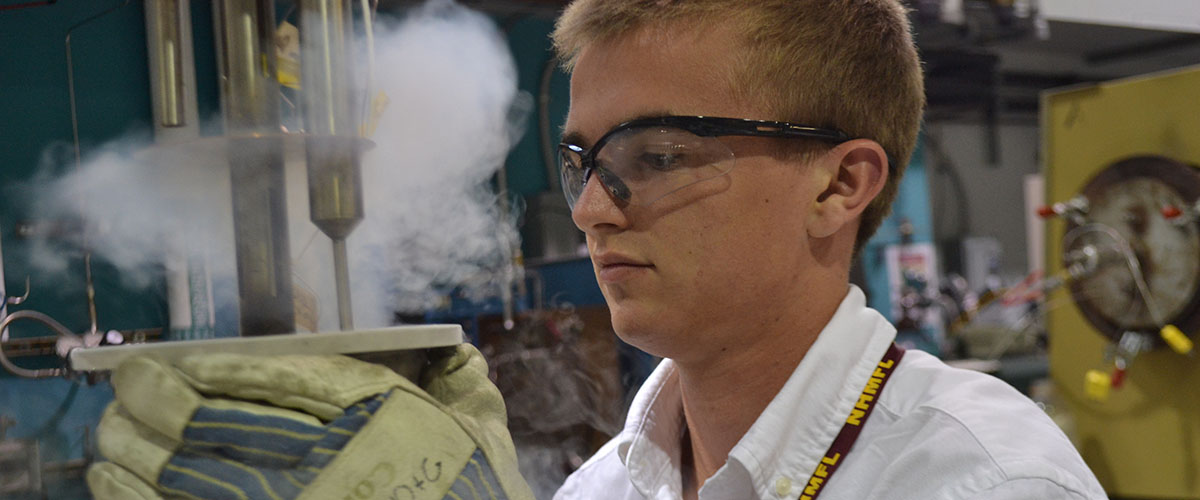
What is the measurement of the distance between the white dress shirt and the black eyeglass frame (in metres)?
0.23

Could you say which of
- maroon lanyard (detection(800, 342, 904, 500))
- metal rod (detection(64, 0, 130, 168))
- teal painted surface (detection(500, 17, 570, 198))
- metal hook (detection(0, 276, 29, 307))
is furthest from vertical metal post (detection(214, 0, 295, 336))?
teal painted surface (detection(500, 17, 570, 198))

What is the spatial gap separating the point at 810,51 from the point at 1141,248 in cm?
256

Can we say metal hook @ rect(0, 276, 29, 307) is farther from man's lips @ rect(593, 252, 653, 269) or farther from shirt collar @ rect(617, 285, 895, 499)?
shirt collar @ rect(617, 285, 895, 499)

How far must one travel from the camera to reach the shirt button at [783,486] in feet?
3.41

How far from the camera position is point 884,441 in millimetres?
1007

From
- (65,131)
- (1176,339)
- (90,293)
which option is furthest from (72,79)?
(1176,339)

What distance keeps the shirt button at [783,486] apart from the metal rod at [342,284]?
1.74ft

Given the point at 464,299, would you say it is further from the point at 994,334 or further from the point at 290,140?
the point at 994,334

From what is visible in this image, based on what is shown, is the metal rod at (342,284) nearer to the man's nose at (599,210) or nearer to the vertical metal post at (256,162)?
the vertical metal post at (256,162)

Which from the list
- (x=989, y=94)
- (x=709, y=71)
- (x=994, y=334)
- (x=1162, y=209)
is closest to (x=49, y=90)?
(x=709, y=71)

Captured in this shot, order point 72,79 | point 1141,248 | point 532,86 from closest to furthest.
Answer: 1. point 72,79
2. point 1141,248
3. point 532,86

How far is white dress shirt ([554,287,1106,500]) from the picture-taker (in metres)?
0.90

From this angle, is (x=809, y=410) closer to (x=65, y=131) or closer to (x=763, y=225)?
(x=763, y=225)

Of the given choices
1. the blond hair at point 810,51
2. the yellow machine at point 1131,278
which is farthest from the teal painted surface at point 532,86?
the blond hair at point 810,51
